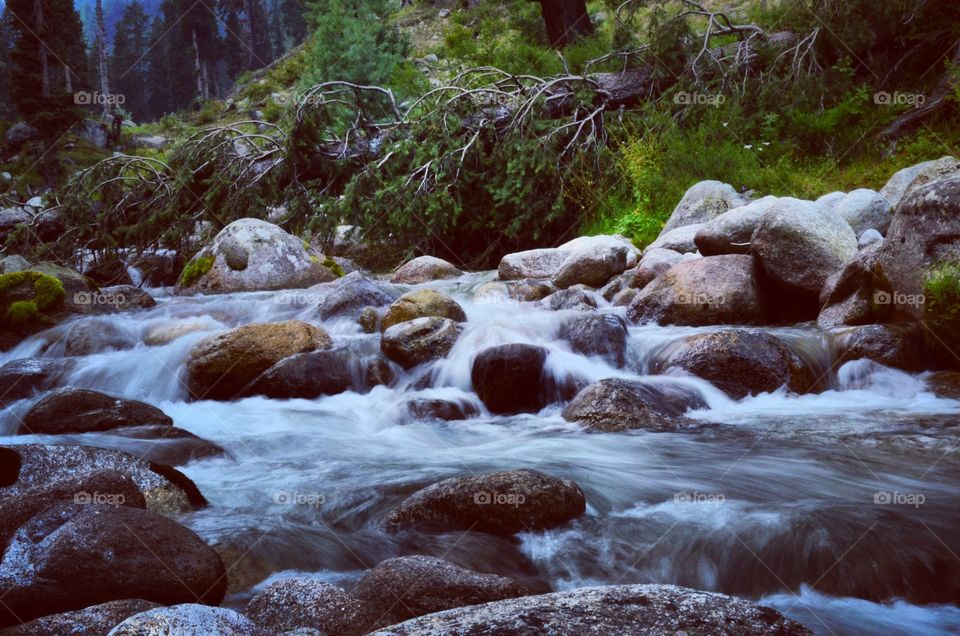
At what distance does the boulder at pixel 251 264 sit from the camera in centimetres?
1165

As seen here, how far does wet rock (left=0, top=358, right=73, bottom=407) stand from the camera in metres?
7.14

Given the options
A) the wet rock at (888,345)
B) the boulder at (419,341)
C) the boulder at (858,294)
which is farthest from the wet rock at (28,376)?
the boulder at (858,294)

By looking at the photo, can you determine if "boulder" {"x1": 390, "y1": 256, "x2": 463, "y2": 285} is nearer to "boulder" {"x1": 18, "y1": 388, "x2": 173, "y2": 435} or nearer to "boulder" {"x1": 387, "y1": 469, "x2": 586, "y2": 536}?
"boulder" {"x1": 18, "y1": 388, "x2": 173, "y2": 435}

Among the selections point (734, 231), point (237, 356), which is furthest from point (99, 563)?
point (734, 231)

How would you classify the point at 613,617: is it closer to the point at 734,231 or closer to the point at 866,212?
the point at 734,231

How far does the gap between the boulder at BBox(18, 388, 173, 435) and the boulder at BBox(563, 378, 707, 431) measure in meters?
3.09

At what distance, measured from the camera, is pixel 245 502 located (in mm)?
4750

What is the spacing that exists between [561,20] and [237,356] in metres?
12.1

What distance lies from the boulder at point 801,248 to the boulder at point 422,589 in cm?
578

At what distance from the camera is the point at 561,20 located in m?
17.0

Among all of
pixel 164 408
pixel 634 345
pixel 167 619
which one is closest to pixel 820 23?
pixel 634 345

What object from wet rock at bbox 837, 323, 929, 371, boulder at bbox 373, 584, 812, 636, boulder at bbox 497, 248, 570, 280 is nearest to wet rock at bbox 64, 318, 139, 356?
boulder at bbox 497, 248, 570, 280

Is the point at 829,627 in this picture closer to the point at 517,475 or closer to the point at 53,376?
the point at 517,475

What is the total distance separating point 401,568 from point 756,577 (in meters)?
1.61
